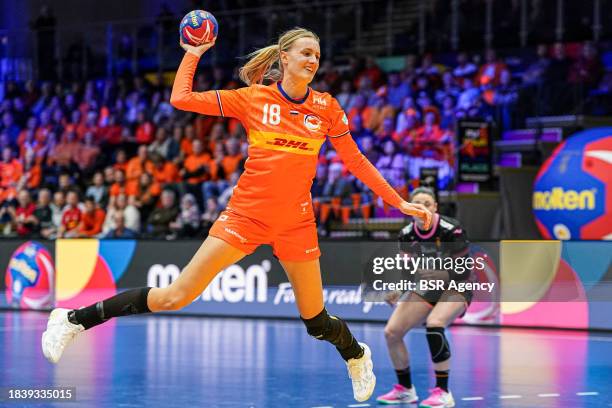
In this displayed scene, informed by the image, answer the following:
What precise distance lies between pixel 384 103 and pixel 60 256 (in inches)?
278

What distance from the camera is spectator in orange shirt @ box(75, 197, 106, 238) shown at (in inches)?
790

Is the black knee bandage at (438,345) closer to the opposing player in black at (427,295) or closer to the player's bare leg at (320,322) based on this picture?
the opposing player in black at (427,295)

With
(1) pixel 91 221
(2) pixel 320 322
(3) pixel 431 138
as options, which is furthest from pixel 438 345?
(1) pixel 91 221

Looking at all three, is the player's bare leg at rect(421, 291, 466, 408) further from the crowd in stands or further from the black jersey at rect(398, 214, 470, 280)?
the crowd in stands

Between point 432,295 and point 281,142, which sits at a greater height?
point 281,142

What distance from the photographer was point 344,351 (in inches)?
312

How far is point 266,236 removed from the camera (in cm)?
710

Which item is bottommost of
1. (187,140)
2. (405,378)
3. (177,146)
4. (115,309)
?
(405,378)

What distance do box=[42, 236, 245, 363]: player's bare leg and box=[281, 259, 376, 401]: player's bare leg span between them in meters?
0.42

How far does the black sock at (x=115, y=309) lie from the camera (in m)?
7.15

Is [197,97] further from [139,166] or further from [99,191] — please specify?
[139,166]

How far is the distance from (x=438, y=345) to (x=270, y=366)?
2.72 meters

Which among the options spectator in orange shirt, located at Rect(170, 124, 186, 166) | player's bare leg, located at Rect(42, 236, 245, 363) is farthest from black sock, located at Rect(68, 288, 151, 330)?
spectator in orange shirt, located at Rect(170, 124, 186, 166)

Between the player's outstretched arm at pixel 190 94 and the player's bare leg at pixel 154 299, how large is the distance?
2.77 ft
